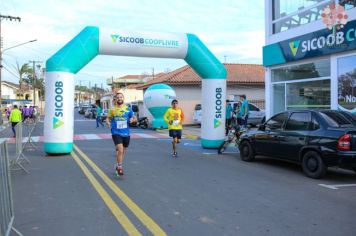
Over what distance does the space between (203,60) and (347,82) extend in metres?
4.74

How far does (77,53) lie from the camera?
1259 cm

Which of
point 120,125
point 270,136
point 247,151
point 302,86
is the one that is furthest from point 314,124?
point 302,86

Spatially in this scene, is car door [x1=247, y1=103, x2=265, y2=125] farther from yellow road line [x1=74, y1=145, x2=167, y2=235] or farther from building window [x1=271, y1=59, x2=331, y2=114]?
yellow road line [x1=74, y1=145, x2=167, y2=235]

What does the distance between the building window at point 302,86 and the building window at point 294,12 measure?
5.35ft

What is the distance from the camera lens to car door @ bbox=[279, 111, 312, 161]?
944 cm

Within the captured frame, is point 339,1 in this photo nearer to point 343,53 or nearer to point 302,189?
point 343,53

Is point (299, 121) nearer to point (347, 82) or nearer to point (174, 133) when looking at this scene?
point (174, 133)

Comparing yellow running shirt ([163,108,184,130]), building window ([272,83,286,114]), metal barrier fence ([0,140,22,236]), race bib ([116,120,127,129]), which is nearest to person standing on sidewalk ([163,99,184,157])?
yellow running shirt ([163,108,184,130])

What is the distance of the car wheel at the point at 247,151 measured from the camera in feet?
37.9

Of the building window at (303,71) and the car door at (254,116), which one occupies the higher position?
the building window at (303,71)

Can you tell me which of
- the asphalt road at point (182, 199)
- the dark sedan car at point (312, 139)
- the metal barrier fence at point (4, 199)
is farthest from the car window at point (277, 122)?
the metal barrier fence at point (4, 199)

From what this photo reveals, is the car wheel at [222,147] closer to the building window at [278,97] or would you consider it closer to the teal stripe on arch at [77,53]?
the building window at [278,97]

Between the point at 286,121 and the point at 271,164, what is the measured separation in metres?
1.52

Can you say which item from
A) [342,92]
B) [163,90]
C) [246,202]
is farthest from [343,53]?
[163,90]
